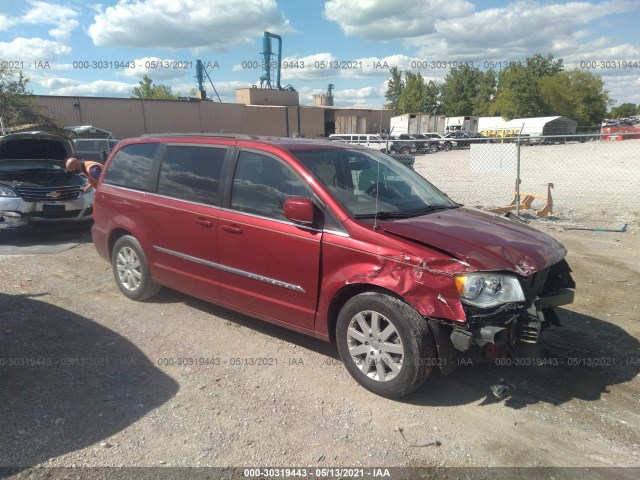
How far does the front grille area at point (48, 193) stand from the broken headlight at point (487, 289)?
7374mm

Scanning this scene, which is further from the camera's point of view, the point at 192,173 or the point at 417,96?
the point at 417,96

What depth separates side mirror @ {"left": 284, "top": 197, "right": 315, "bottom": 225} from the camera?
138 inches

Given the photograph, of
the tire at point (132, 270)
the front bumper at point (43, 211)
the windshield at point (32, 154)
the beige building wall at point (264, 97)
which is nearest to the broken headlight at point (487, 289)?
the tire at point (132, 270)

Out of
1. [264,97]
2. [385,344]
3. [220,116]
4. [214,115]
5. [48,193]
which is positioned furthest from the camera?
[264,97]

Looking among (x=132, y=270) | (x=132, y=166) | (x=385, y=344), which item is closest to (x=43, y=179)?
(x=132, y=166)

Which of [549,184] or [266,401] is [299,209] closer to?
[266,401]

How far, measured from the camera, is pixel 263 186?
4035 mm

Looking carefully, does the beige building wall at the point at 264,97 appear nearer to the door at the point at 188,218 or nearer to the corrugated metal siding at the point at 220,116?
the corrugated metal siding at the point at 220,116

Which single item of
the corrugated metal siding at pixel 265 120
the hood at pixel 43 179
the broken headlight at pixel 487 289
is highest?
the corrugated metal siding at pixel 265 120

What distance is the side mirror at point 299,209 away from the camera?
3.50 metres

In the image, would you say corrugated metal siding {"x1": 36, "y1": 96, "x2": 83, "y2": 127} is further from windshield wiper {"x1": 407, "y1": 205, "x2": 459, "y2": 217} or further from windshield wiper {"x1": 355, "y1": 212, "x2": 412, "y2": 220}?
windshield wiper {"x1": 355, "y1": 212, "x2": 412, "y2": 220}

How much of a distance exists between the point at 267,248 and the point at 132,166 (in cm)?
229

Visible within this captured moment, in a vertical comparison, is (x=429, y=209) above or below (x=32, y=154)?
below

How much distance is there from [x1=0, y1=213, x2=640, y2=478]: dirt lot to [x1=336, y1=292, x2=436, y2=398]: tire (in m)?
0.16
